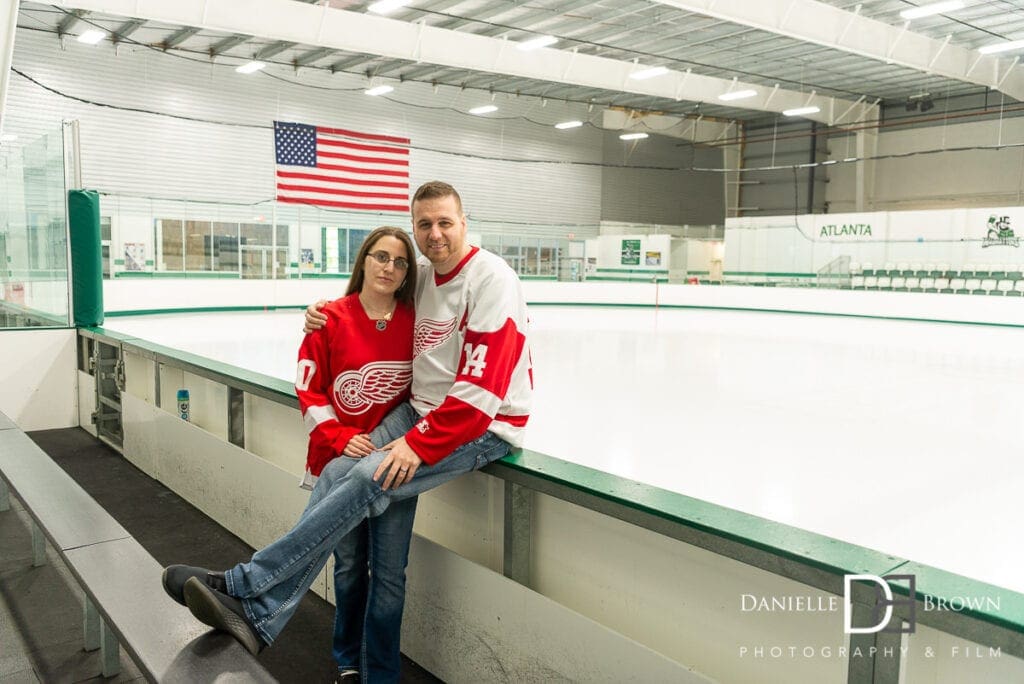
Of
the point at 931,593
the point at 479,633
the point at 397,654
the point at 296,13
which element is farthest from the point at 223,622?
the point at 296,13

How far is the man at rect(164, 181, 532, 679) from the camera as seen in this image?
2.03 meters

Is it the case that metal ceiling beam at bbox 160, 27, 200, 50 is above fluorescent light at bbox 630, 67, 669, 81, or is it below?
above

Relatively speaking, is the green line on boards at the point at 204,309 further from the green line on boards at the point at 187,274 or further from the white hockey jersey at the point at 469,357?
the white hockey jersey at the point at 469,357

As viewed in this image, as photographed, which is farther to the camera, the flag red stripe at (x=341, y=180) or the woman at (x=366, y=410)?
the flag red stripe at (x=341, y=180)

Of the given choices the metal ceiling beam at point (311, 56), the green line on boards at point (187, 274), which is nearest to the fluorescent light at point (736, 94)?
the metal ceiling beam at point (311, 56)

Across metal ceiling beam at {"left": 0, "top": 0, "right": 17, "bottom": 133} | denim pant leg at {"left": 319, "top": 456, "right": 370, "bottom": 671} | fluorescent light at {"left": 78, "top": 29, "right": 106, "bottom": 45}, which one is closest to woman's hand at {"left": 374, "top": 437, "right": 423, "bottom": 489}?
denim pant leg at {"left": 319, "top": 456, "right": 370, "bottom": 671}

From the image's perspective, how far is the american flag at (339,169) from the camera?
58.1ft

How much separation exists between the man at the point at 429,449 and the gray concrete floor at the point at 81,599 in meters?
0.35

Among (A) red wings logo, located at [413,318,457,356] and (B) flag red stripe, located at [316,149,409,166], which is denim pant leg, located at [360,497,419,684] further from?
(B) flag red stripe, located at [316,149,409,166]

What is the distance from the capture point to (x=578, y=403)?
19.7ft

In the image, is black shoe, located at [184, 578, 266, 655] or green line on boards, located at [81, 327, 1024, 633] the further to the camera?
black shoe, located at [184, 578, 266, 655]

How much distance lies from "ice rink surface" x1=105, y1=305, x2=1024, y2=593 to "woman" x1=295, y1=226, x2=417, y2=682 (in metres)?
1.78

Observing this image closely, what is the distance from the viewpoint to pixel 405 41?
14.1 m

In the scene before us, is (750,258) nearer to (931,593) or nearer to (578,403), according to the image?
(578,403)
